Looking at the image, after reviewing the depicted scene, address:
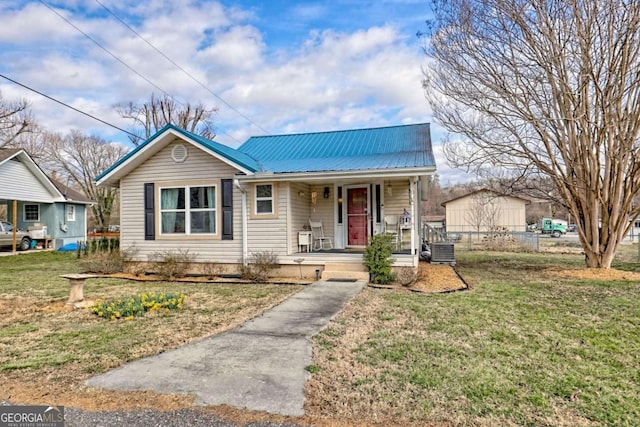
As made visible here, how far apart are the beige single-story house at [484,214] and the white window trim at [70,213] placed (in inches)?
1052

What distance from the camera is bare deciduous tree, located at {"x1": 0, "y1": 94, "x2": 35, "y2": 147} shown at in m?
23.4

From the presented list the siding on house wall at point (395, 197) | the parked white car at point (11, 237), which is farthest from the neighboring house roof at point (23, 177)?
the siding on house wall at point (395, 197)

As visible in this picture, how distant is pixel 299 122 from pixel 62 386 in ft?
74.8

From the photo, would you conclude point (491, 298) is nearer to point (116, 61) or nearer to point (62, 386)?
point (62, 386)

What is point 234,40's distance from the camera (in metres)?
13.0

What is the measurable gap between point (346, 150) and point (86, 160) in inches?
1410

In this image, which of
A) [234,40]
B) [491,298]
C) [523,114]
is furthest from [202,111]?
[491,298]

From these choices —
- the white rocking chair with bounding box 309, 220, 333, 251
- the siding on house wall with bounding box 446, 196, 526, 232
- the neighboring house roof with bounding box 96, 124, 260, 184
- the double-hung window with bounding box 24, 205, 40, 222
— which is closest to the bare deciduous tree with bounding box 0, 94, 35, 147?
the double-hung window with bounding box 24, 205, 40, 222

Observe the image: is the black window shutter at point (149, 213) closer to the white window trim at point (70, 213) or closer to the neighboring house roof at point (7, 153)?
the neighboring house roof at point (7, 153)

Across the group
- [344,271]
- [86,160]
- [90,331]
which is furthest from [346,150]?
[86,160]

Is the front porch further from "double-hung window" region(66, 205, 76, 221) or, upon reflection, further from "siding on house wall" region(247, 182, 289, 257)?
"double-hung window" region(66, 205, 76, 221)

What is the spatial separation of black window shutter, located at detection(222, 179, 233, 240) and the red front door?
355cm

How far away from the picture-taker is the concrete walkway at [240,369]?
129 inches

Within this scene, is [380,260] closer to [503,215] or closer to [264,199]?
[264,199]
